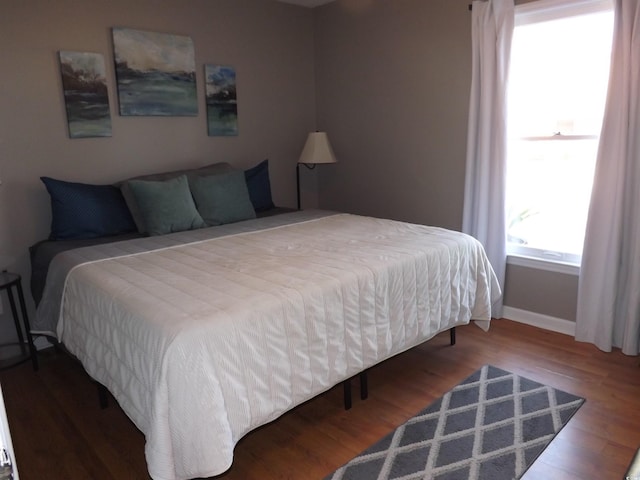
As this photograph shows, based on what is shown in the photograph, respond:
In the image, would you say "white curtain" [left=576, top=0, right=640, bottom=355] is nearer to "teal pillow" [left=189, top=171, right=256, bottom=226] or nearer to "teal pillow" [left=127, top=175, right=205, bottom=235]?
"teal pillow" [left=189, top=171, right=256, bottom=226]

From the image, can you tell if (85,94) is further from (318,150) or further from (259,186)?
(318,150)

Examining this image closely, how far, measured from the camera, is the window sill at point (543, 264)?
10.00 feet

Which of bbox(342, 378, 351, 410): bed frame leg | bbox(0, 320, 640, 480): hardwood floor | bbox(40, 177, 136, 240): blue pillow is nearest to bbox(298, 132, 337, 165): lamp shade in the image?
bbox(40, 177, 136, 240): blue pillow

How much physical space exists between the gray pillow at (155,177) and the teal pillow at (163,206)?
63 millimetres

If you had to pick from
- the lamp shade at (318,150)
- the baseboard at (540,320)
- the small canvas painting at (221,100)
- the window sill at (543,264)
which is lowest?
the baseboard at (540,320)

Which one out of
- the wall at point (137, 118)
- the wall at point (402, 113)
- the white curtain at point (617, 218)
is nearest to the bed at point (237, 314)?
the white curtain at point (617, 218)

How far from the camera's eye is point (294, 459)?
1979 millimetres

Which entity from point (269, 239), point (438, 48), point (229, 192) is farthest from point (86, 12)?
point (438, 48)

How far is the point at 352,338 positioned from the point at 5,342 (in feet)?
7.76

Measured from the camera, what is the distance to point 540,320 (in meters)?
3.23

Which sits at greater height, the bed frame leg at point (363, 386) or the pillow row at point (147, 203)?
the pillow row at point (147, 203)

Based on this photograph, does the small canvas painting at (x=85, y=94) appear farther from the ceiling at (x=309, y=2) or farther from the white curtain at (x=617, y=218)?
the white curtain at (x=617, y=218)

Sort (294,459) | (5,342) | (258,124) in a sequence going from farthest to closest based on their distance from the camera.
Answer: (258,124), (5,342), (294,459)

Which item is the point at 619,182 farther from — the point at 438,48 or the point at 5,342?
the point at 5,342
